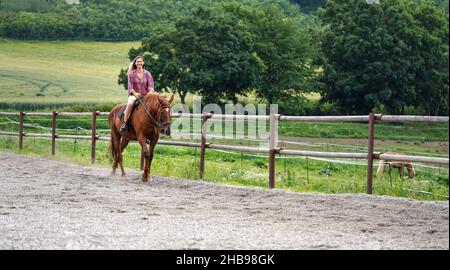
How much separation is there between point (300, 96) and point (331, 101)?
6.11 metres

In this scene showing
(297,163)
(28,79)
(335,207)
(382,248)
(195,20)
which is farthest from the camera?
(195,20)

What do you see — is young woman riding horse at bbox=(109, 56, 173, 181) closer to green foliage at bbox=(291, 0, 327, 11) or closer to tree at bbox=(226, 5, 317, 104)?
tree at bbox=(226, 5, 317, 104)

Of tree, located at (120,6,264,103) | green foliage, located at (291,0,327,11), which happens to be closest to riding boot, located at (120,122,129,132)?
tree, located at (120,6,264,103)

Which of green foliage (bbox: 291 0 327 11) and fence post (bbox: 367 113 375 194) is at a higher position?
green foliage (bbox: 291 0 327 11)

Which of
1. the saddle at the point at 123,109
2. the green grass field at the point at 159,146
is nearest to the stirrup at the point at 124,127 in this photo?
the saddle at the point at 123,109

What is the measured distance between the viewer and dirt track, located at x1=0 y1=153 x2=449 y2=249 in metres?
7.24

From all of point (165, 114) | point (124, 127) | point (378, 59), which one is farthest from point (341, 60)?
point (165, 114)

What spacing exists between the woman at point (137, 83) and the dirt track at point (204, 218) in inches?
74.4

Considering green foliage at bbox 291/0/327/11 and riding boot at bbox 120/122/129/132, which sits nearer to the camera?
riding boot at bbox 120/122/129/132

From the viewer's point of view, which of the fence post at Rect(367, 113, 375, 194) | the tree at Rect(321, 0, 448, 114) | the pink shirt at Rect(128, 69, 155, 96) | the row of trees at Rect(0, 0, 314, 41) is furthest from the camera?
the row of trees at Rect(0, 0, 314, 41)

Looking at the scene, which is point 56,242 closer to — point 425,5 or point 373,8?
point 373,8

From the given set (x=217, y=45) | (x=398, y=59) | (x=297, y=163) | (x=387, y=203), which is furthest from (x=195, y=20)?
(x=387, y=203)

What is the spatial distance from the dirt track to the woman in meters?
1.89
